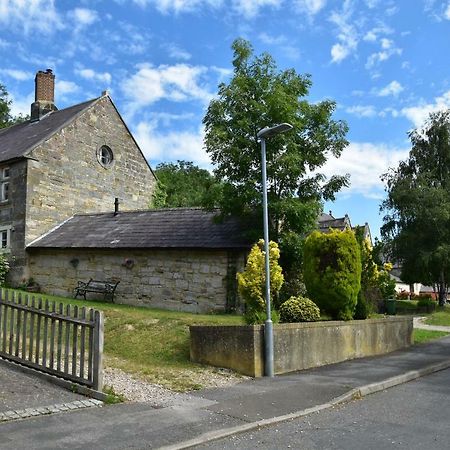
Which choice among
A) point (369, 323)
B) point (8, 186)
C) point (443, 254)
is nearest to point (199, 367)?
point (369, 323)

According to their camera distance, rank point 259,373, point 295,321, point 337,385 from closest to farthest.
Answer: point 337,385 → point 259,373 → point 295,321

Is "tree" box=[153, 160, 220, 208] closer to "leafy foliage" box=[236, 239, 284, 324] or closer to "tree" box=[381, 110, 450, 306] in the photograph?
"tree" box=[381, 110, 450, 306]

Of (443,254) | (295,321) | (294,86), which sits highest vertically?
(294,86)

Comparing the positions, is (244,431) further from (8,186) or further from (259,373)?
(8,186)

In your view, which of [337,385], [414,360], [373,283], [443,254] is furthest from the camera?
[443,254]

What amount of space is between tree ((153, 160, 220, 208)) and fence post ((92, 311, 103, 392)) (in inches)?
871

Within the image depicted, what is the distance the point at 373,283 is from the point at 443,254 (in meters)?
17.0

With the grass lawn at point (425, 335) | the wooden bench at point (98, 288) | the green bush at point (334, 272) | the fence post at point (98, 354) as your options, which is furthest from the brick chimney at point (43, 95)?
the fence post at point (98, 354)

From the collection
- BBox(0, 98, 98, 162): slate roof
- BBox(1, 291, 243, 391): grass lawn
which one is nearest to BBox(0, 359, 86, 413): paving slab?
BBox(1, 291, 243, 391): grass lawn

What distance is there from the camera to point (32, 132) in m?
26.6

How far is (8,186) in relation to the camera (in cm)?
2388

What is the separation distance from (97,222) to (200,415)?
1777cm

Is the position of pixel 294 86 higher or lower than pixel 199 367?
higher

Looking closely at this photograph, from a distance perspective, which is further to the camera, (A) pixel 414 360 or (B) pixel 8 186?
(B) pixel 8 186
